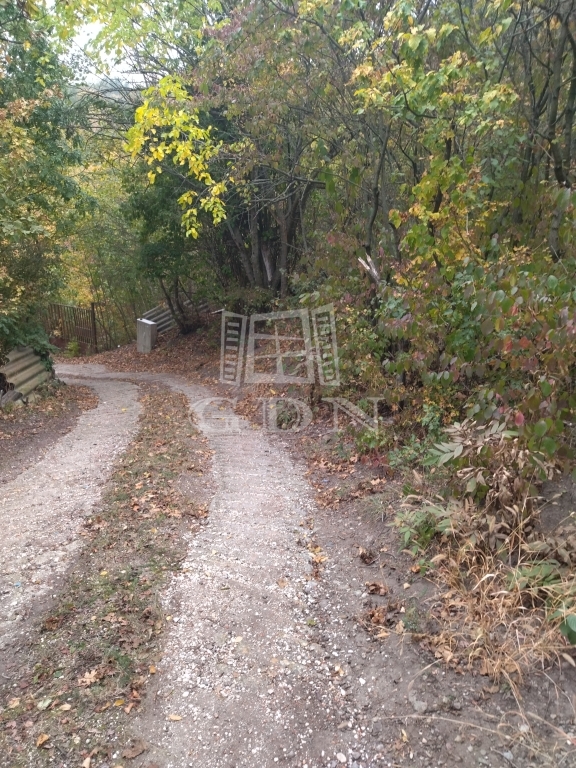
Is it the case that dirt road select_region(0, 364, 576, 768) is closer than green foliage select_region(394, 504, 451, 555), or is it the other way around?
dirt road select_region(0, 364, 576, 768)

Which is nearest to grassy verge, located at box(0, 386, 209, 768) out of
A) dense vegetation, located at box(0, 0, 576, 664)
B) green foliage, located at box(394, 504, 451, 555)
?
green foliage, located at box(394, 504, 451, 555)

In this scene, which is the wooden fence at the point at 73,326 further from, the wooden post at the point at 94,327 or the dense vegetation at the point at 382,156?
the dense vegetation at the point at 382,156

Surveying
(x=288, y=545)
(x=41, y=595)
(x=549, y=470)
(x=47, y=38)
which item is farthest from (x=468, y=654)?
(x=47, y=38)

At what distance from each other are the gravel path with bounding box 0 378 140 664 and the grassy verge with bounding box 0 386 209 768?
17 centimetres

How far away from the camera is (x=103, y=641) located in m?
3.15

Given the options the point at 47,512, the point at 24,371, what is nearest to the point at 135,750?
the point at 47,512

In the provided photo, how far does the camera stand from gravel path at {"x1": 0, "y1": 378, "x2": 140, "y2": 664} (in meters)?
3.62

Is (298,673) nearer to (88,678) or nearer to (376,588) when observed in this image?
(376,588)

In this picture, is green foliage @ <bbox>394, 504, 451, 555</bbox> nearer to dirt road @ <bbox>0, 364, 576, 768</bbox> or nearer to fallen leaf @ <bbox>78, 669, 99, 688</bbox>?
dirt road @ <bbox>0, 364, 576, 768</bbox>

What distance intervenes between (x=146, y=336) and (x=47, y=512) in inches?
557

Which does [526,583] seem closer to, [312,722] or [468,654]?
[468,654]

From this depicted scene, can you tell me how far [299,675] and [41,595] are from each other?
198 centimetres

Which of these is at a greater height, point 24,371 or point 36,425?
point 24,371

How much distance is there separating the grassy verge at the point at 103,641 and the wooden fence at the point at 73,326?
17085 millimetres
